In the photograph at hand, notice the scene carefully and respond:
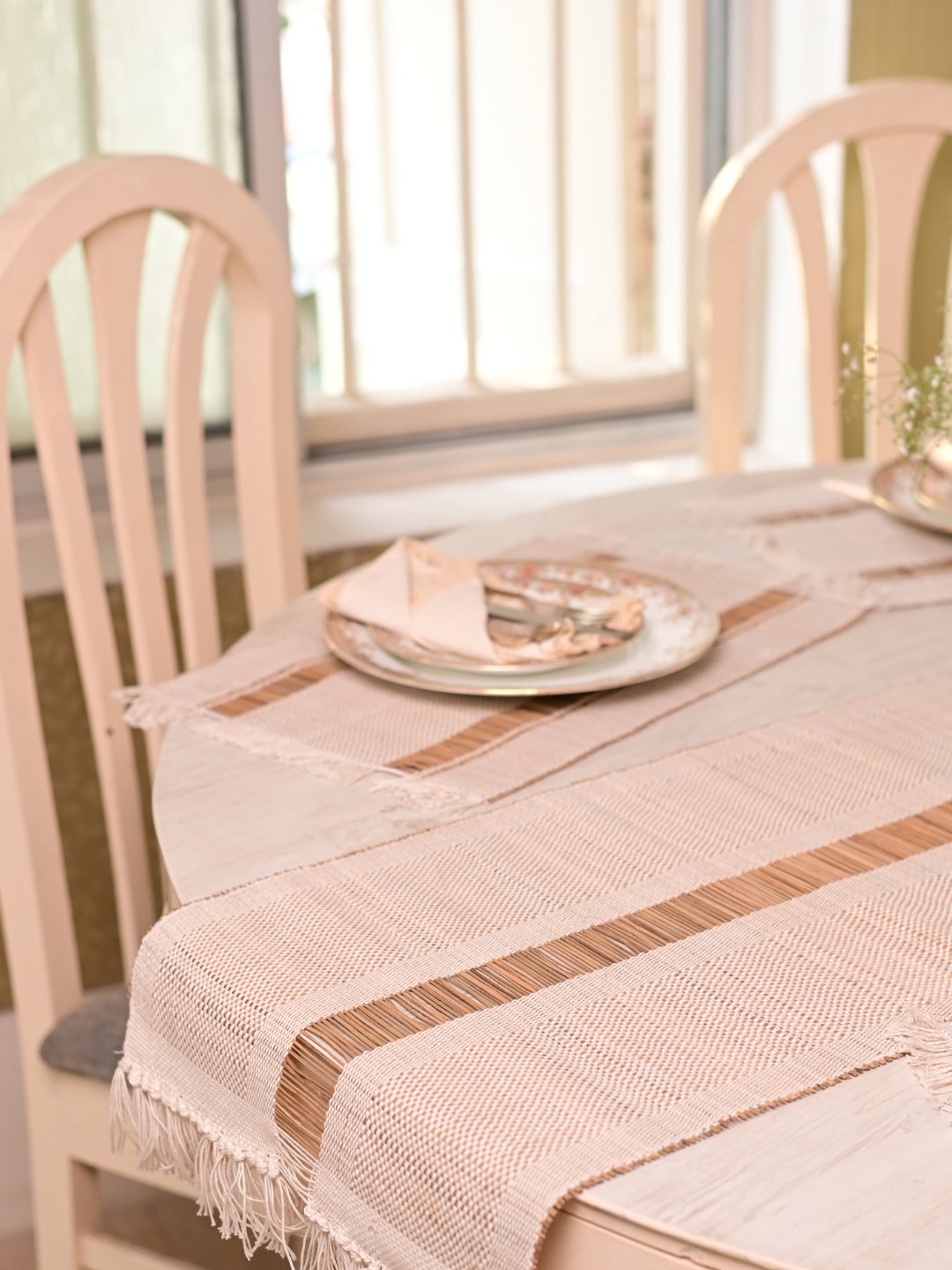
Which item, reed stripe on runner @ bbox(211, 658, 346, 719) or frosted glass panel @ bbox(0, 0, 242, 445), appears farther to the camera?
frosted glass panel @ bbox(0, 0, 242, 445)

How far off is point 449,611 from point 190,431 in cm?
47

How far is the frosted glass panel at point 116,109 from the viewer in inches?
67.4

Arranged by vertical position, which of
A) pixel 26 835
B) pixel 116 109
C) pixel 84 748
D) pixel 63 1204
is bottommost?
pixel 63 1204

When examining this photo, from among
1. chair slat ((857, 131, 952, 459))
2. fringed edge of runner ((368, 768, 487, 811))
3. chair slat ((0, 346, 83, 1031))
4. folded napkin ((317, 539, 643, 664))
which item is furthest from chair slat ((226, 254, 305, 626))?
chair slat ((857, 131, 952, 459))

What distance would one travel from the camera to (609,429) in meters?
2.33

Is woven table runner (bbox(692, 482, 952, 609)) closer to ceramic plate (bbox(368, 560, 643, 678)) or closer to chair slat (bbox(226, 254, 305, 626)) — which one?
ceramic plate (bbox(368, 560, 643, 678))

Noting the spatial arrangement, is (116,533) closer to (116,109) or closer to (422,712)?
(422,712)

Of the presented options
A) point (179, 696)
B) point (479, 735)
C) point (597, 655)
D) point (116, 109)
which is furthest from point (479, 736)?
point (116, 109)

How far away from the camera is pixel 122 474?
130cm

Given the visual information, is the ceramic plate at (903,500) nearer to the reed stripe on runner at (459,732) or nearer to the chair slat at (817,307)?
the reed stripe on runner at (459,732)

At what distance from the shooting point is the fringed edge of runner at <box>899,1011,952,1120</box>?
579mm

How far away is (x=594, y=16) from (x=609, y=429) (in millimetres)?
644

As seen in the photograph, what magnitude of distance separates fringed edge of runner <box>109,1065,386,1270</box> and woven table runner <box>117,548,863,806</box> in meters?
0.21

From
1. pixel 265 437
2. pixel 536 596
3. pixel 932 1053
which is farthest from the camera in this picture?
pixel 265 437
